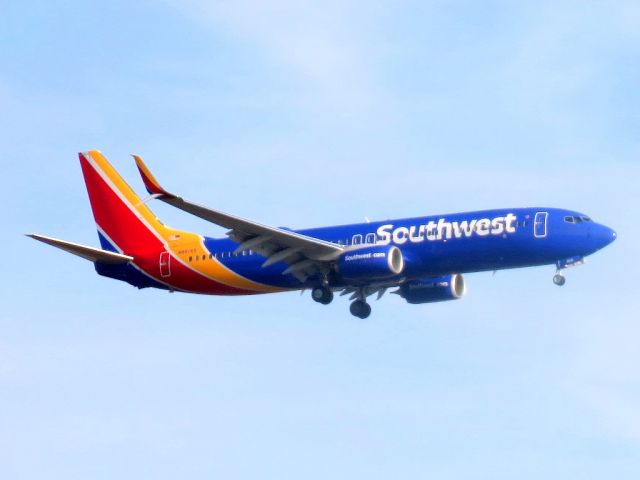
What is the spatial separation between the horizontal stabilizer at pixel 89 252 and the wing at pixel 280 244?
856 cm

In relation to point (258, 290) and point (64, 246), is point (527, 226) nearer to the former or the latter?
point (258, 290)

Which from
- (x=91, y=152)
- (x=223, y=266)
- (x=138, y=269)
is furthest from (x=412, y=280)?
(x=91, y=152)

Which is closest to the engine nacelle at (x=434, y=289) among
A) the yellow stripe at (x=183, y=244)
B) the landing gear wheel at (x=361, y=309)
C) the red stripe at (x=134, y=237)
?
the landing gear wheel at (x=361, y=309)

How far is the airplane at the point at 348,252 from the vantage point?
70.9 meters

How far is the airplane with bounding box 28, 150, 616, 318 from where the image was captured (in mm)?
70938

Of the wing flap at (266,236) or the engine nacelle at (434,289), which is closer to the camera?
the wing flap at (266,236)

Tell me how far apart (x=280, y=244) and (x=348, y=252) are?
3.32m

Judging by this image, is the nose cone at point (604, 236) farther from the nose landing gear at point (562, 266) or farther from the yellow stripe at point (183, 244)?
the yellow stripe at point (183, 244)

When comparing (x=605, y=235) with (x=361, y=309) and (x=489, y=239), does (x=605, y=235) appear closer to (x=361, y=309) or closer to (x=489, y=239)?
(x=489, y=239)

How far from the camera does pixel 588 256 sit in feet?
233

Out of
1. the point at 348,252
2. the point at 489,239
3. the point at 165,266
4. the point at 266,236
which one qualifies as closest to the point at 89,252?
the point at 165,266

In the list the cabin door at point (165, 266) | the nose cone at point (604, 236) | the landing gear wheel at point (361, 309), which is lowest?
the landing gear wheel at point (361, 309)

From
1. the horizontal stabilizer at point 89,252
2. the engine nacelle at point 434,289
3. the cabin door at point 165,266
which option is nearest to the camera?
the horizontal stabilizer at point 89,252

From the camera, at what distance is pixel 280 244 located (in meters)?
72.9
